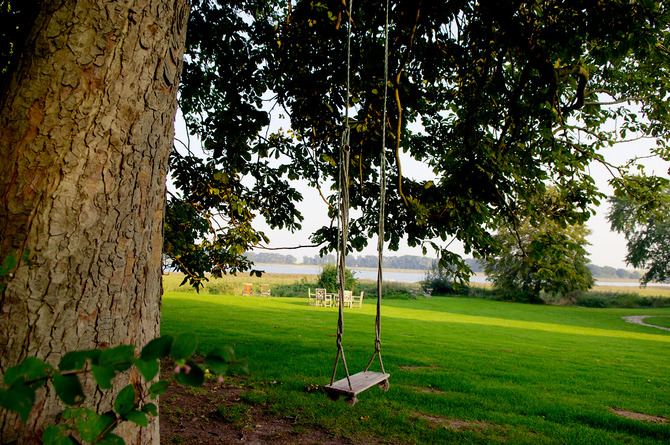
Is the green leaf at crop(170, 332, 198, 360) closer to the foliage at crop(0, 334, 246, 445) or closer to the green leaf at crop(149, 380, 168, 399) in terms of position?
the foliage at crop(0, 334, 246, 445)

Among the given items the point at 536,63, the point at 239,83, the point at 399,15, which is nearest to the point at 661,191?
the point at 536,63

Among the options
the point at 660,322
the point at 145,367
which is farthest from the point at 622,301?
the point at 145,367

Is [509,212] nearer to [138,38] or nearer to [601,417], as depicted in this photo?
[601,417]

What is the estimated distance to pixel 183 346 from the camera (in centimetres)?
71

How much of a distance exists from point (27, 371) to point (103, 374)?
157mm

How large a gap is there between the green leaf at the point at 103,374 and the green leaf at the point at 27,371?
0.13 meters

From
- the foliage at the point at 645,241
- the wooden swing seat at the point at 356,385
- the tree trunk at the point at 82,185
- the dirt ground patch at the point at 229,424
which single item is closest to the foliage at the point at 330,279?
the dirt ground patch at the point at 229,424

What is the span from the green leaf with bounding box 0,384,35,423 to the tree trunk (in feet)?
2.95

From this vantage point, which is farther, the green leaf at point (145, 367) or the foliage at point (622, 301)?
the foliage at point (622, 301)

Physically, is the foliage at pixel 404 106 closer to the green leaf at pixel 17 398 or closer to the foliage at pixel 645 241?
the green leaf at pixel 17 398

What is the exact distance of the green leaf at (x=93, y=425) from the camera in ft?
2.63

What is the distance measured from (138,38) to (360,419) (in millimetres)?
4165

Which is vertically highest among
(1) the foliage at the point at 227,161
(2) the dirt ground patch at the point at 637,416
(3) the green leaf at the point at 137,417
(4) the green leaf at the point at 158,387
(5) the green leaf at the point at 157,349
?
(1) the foliage at the point at 227,161

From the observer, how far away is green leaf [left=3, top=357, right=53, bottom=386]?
2.20 ft
